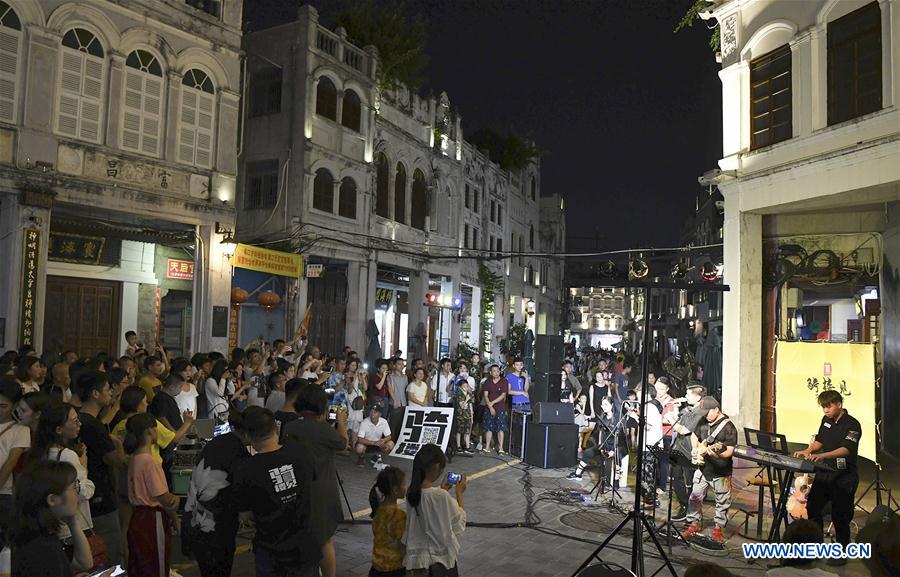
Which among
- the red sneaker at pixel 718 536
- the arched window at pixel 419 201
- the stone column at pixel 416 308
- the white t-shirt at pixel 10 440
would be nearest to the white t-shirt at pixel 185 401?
the white t-shirt at pixel 10 440

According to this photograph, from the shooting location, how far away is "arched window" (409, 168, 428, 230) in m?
27.2

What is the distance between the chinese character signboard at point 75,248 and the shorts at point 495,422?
35.1 feet

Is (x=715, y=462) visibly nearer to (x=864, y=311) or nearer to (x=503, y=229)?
(x=864, y=311)

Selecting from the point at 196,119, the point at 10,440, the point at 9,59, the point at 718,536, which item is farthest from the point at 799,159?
the point at 9,59

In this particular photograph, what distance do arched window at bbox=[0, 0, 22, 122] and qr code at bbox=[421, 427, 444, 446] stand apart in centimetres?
1072

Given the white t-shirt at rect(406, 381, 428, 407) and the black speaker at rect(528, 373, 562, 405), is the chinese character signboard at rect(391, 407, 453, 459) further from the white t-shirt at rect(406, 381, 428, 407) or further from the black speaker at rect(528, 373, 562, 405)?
the black speaker at rect(528, 373, 562, 405)

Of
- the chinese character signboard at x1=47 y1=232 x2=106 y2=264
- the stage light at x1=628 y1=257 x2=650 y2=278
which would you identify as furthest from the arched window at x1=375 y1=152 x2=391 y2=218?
the stage light at x1=628 y1=257 x2=650 y2=278

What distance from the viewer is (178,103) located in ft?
54.7

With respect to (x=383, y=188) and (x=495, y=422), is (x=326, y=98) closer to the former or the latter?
(x=383, y=188)

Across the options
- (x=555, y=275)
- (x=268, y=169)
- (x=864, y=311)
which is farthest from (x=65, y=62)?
(x=555, y=275)

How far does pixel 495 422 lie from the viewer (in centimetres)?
1403

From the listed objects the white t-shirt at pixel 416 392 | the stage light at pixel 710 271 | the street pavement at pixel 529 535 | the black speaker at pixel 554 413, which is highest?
the stage light at pixel 710 271

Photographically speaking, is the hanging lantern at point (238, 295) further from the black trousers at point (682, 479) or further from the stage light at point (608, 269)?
the black trousers at point (682, 479)

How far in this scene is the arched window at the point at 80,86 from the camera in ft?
47.6
